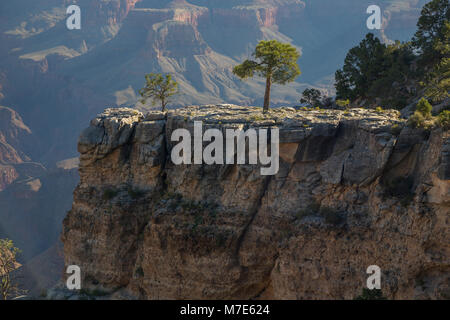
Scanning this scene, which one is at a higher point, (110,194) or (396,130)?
(396,130)

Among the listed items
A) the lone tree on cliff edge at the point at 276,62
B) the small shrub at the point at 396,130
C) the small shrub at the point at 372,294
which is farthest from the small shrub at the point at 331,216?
the lone tree on cliff edge at the point at 276,62

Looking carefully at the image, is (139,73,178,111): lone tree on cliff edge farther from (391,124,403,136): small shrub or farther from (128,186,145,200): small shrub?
(391,124,403,136): small shrub

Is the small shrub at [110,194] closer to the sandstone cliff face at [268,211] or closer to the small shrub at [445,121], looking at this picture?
the sandstone cliff face at [268,211]

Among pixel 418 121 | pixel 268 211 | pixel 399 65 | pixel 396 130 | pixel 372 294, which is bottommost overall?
pixel 372 294

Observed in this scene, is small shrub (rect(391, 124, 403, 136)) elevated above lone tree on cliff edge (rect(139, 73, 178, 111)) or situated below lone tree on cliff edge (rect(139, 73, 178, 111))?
below

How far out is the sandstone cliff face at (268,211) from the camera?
32469mm

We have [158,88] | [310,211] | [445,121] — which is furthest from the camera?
[158,88]

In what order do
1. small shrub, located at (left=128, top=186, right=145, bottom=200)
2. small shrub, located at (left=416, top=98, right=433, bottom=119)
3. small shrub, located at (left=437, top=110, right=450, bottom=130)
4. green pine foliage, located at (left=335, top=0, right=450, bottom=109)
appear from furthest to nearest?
green pine foliage, located at (left=335, top=0, right=450, bottom=109) < small shrub, located at (left=128, top=186, right=145, bottom=200) < small shrub, located at (left=416, top=98, right=433, bottom=119) < small shrub, located at (left=437, top=110, right=450, bottom=130)

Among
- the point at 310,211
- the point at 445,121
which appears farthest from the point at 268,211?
the point at 445,121

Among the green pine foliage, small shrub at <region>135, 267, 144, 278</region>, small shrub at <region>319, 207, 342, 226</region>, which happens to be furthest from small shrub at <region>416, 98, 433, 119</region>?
small shrub at <region>135, 267, 144, 278</region>

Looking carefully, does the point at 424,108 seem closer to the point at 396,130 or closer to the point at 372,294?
the point at 396,130

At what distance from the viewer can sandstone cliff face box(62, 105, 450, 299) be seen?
32.5 metres

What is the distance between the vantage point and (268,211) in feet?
126

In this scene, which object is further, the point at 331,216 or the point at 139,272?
the point at 139,272
